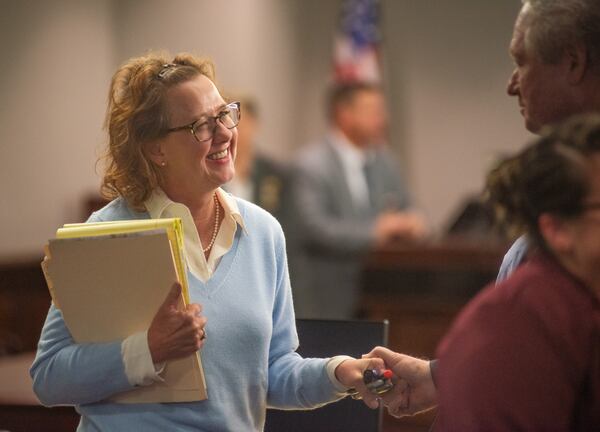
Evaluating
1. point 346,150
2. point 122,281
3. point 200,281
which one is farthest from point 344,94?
point 122,281

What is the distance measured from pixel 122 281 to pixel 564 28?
0.96 meters

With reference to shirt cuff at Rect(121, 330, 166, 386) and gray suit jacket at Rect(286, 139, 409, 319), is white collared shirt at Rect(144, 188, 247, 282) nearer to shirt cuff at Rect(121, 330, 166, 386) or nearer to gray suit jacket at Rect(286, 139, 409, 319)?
shirt cuff at Rect(121, 330, 166, 386)

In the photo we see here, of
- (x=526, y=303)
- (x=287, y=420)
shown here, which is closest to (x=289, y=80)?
(x=287, y=420)

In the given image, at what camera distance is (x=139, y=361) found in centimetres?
206

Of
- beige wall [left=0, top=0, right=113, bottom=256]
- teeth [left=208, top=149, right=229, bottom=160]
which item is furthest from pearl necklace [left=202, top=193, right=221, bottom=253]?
beige wall [left=0, top=0, right=113, bottom=256]

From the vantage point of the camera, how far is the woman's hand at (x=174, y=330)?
6.63 feet

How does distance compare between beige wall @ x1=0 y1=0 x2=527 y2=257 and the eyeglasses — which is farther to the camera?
beige wall @ x1=0 y1=0 x2=527 y2=257

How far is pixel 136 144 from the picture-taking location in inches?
88.6

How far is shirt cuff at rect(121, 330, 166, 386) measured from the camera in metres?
2.05

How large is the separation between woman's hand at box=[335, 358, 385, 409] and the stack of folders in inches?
11.7

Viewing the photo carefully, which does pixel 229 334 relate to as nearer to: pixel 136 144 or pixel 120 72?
pixel 136 144

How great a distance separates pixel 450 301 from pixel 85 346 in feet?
15.1

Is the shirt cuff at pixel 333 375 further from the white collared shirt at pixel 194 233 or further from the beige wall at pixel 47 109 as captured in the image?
the beige wall at pixel 47 109

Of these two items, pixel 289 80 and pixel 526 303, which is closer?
pixel 526 303
